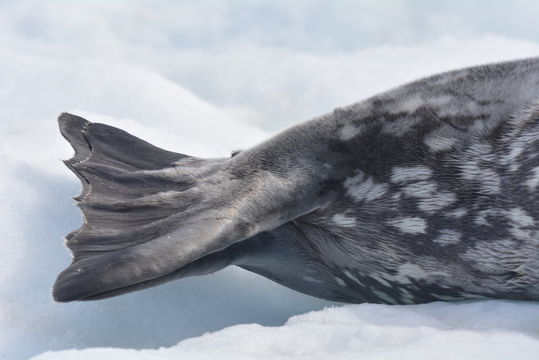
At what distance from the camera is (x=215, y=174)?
2.44 metres

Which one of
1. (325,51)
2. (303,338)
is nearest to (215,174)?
(303,338)

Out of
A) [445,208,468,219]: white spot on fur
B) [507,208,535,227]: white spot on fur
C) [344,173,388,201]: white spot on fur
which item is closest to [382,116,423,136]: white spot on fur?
[344,173,388,201]: white spot on fur

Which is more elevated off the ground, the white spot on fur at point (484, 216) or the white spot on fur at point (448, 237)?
the white spot on fur at point (484, 216)

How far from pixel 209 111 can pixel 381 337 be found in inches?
114

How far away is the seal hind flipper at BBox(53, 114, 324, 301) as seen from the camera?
2.01 metres

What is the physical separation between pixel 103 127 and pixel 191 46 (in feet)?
13.0

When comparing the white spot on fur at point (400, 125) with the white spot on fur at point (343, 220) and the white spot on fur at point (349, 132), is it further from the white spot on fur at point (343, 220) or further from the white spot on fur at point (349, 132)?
the white spot on fur at point (343, 220)

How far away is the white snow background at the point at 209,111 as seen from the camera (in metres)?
1.88

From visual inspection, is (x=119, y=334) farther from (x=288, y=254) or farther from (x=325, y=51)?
(x=325, y=51)

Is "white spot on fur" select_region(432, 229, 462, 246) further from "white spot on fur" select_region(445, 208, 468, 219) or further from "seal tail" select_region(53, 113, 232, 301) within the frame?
"seal tail" select_region(53, 113, 232, 301)

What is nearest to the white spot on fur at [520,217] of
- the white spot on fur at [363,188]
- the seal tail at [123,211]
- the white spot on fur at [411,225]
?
the white spot on fur at [411,225]

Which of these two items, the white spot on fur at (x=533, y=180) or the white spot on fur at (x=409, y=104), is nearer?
the white spot on fur at (x=533, y=180)

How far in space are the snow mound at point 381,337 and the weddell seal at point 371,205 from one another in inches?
5.6

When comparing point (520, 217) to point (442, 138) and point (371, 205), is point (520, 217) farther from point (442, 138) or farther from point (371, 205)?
point (371, 205)
